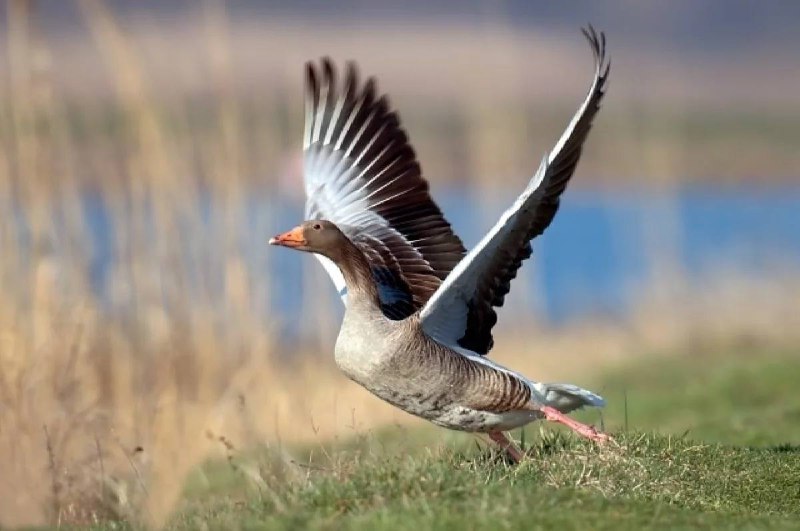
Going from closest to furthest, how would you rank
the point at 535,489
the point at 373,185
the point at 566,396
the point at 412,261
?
the point at 535,489, the point at 566,396, the point at 412,261, the point at 373,185

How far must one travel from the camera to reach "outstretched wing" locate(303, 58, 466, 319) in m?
8.16

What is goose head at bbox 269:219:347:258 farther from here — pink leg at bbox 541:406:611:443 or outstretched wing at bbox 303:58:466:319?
pink leg at bbox 541:406:611:443

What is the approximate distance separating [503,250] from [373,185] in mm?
1572

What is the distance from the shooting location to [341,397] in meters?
13.7

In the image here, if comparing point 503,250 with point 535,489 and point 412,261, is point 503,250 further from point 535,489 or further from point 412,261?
point 535,489

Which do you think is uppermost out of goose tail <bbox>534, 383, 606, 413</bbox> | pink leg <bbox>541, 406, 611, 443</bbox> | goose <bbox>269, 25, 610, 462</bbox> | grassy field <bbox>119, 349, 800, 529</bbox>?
goose <bbox>269, 25, 610, 462</bbox>

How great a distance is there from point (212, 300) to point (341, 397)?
7.91 ft

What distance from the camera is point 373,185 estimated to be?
8430mm

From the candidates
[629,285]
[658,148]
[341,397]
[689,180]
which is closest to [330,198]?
[341,397]

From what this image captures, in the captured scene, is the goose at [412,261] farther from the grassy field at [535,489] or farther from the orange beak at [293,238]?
the grassy field at [535,489]

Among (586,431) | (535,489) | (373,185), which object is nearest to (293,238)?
(373,185)

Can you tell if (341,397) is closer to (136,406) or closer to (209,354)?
(209,354)

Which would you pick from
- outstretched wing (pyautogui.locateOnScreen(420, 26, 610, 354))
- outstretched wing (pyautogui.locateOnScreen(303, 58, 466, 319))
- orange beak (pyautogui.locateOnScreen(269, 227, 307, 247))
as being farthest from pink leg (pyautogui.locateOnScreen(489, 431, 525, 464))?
orange beak (pyautogui.locateOnScreen(269, 227, 307, 247))

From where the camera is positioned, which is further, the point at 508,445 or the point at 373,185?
the point at 373,185
